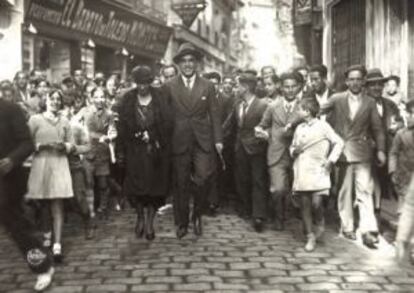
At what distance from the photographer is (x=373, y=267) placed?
20.8ft

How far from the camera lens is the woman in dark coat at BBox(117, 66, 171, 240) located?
7617 mm

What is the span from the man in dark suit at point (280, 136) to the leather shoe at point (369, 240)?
1202 millimetres

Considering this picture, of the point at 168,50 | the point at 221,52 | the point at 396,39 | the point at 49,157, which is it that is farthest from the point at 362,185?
the point at 221,52

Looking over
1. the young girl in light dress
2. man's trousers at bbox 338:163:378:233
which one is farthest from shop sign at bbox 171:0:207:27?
the young girl in light dress

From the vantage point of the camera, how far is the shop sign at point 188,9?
987 inches

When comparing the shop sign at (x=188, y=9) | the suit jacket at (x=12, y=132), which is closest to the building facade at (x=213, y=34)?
the shop sign at (x=188, y=9)

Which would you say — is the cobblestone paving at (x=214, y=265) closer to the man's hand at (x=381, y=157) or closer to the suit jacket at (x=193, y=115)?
the man's hand at (x=381, y=157)

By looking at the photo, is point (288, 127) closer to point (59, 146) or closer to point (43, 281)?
point (59, 146)

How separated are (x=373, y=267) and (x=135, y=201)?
2.80 m

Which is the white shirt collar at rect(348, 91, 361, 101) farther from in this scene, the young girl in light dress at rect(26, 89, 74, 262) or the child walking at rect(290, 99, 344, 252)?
the young girl in light dress at rect(26, 89, 74, 262)

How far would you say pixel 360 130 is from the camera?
304 inches

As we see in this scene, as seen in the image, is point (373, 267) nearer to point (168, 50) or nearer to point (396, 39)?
point (396, 39)

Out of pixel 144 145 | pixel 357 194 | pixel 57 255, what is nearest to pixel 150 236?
pixel 144 145

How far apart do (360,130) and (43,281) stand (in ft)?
12.8
